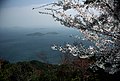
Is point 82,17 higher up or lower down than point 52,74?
higher up

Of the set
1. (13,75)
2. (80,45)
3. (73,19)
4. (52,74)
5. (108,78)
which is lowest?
(13,75)

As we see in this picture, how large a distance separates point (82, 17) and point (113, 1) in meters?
0.57

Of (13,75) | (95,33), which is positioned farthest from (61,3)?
(13,75)

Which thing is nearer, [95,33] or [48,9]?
[48,9]

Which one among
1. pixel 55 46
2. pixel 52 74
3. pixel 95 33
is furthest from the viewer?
pixel 52 74

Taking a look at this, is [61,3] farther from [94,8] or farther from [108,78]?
[108,78]

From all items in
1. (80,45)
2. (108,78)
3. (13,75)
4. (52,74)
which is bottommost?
(13,75)

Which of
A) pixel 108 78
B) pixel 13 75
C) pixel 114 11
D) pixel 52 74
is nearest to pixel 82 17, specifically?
pixel 114 11

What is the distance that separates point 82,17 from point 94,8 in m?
0.25

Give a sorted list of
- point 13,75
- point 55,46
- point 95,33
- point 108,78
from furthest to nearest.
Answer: point 13,75
point 108,78
point 55,46
point 95,33

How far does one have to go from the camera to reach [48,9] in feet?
16.1

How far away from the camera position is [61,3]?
5.02 meters

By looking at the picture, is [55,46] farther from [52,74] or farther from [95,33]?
[52,74]

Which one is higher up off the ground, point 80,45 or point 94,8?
point 94,8
